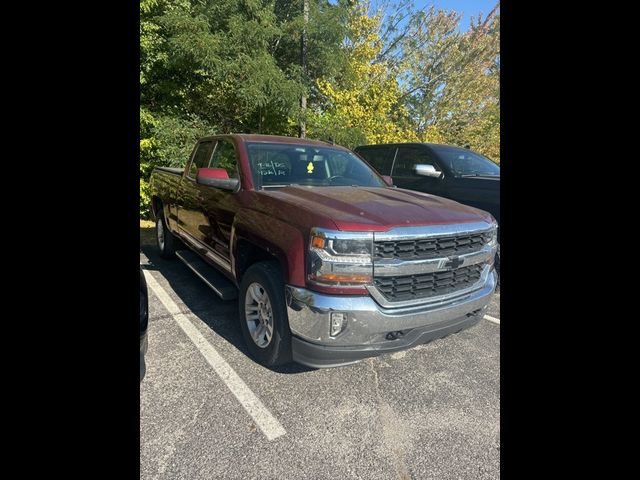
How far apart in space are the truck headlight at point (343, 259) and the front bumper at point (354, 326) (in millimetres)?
104

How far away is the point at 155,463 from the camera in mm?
1883

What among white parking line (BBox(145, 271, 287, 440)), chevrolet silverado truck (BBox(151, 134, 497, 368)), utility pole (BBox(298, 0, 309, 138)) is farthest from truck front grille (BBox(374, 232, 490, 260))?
utility pole (BBox(298, 0, 309, 138))

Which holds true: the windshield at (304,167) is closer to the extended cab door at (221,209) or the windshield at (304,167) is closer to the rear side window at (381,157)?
the extended cab door at (221,209)

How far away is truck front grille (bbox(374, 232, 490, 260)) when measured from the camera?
2.26m

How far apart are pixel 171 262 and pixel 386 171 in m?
4.12

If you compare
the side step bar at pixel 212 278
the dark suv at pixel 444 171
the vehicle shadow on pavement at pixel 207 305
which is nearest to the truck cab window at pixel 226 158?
the side step bar at pixel 212 278

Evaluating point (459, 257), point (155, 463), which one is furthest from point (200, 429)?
point (459, 257)

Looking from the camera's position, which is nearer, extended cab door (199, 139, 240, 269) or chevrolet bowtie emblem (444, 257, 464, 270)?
chevrolet bowtie emblem (444, 257, 464, 270)

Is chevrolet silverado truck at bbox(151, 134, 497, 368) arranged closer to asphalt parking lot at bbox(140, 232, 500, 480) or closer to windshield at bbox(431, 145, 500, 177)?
asphalt parking lot at bbox(140, 232, 500, 480)

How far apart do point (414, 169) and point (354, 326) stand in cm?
433

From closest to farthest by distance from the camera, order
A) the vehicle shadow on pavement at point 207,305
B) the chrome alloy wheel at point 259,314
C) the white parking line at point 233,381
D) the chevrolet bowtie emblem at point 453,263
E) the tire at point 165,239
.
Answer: the white parking line at point 233,381 < the chevrolet bowtie emblem at point 453,263 < the chrome alloy wheel at point 259,314 < the vehicle shadow on pavement at point 207,305 < the tire at point 165,239

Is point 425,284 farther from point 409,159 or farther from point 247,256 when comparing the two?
point 409,159

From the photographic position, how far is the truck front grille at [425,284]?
7.52 ft
